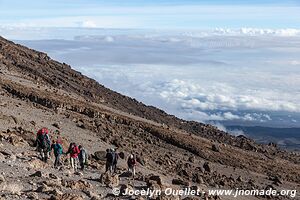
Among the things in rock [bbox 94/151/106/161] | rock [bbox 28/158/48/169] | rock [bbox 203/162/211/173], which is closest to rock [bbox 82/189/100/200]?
rock [bbox 28/158/48/169]

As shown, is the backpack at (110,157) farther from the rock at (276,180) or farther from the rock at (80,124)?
the rock at (276,180)

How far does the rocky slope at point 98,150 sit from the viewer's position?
81.6 feet

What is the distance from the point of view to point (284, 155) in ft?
261

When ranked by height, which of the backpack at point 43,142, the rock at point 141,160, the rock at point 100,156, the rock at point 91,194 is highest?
the backpack at point 43,142

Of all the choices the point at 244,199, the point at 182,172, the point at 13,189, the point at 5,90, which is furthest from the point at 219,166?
the point at 13,189

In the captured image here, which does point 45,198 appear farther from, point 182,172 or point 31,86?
point 31,86

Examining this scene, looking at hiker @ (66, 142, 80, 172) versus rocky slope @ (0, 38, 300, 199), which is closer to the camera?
rocky slope @ (0, 38, 300, 199)

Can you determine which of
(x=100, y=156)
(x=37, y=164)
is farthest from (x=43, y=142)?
(x=100, y=156)

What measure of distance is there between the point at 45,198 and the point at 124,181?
29.2ft

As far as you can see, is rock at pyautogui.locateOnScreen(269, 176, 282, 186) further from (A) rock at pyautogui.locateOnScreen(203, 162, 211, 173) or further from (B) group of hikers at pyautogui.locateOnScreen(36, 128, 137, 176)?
(B) group of hikers at pyautogui.locateOnScreen(36, 128, 137, 176)

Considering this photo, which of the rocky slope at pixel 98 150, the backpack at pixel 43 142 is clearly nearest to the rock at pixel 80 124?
the rocky slope at pixel 98 150

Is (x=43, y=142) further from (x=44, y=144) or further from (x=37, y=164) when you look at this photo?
(x=37, y=164)

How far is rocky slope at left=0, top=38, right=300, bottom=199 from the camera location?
24.9m

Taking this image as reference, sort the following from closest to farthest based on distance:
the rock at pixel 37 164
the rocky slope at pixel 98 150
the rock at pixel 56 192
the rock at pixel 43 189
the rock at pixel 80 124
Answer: the rock at pixel 56 192 → the rock at pixel 43 189 → the rocky slope at pixel 98 150 → the rock at pixel 37 164 → the rock at pixel 80 124
